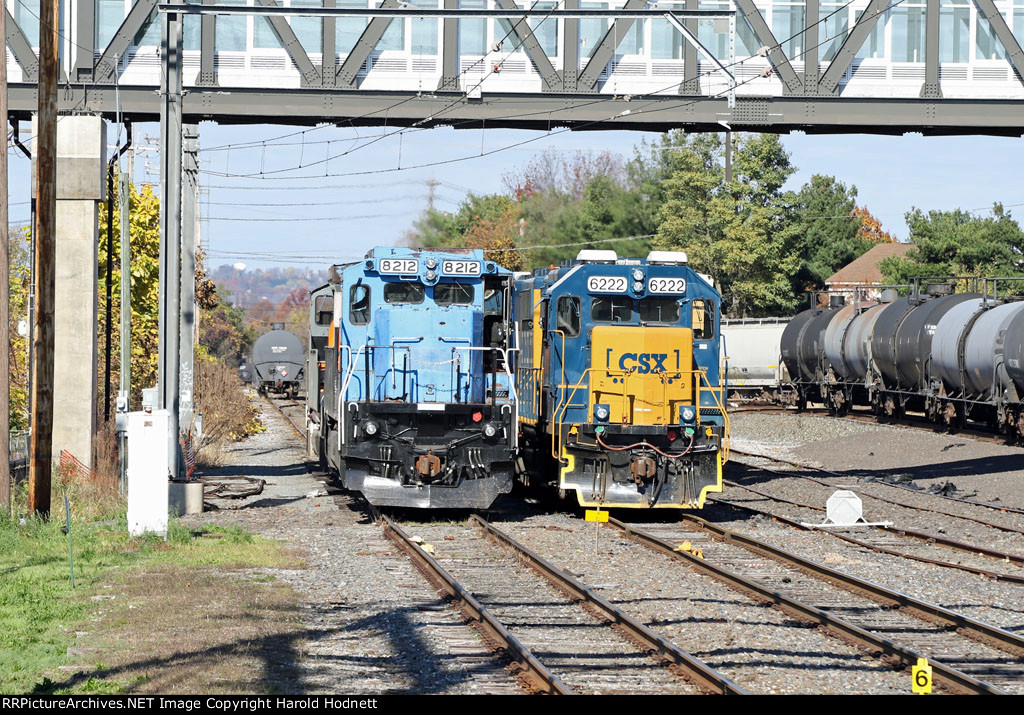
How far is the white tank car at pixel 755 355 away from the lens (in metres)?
49.6

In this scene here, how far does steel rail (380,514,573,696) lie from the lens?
848 centimetres

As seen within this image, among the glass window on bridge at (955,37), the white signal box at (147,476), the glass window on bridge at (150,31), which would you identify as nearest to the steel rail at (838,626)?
the white signal box at (147,476)

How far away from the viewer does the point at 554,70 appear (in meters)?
19.6

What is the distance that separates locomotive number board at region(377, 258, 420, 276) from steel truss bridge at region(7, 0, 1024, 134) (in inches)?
107

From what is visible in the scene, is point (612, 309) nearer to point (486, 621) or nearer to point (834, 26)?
point (834, 26)

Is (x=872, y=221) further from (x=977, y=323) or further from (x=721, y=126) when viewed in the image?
(x=721, y=126)

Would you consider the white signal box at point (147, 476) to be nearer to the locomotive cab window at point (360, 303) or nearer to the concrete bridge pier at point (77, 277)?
the locomotive cab window at point (360, 303)

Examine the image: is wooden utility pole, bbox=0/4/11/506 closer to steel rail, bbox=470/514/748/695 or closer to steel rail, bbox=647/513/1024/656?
steel rail, bbox=470/514/748/695

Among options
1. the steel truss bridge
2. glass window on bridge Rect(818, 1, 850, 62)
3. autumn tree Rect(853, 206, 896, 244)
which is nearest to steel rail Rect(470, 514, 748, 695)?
the steel truss bridge

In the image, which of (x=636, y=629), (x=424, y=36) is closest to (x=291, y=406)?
(x=424, y=36)

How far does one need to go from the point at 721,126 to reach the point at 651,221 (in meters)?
53.9

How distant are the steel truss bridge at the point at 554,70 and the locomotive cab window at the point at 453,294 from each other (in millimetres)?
2862
